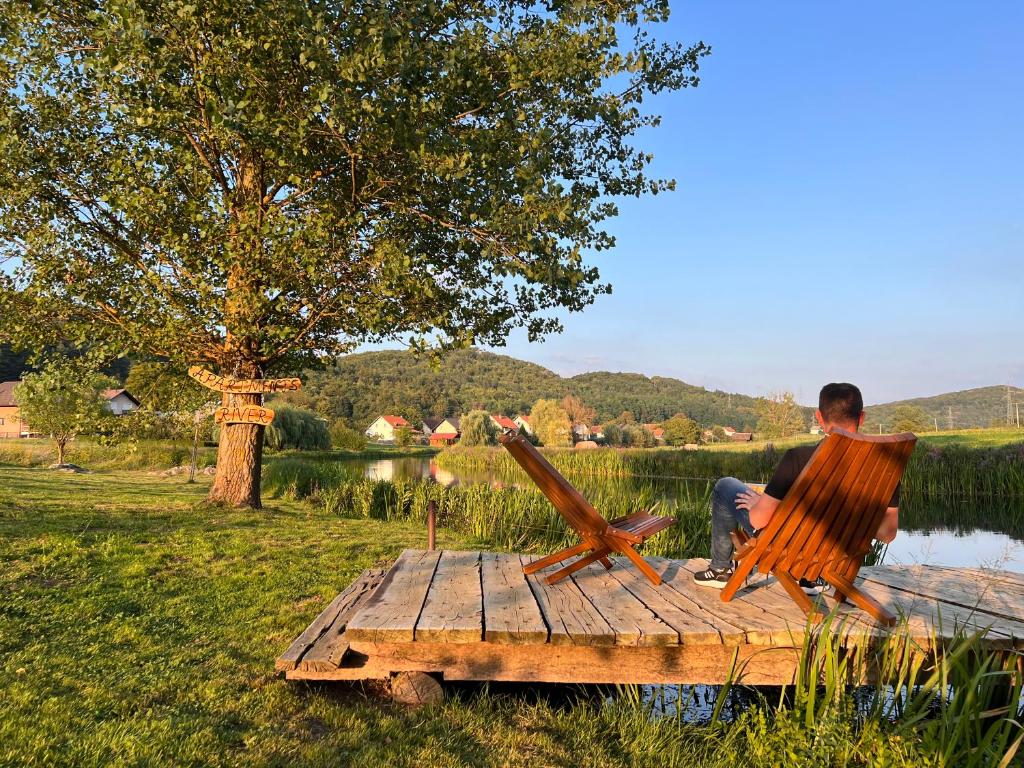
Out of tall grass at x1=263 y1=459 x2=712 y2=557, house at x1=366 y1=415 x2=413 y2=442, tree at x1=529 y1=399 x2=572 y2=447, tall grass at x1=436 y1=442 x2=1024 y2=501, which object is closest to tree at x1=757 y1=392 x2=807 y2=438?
tree at x1=529 y1=399 x2=572 y2=447

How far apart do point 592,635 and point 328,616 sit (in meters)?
1.76

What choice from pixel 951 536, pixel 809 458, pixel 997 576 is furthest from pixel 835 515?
pixel 951 536

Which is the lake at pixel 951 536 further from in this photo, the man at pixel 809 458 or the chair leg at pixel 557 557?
the chair leg at pixel 557 557

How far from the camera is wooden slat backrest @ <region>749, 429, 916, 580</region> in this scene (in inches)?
111

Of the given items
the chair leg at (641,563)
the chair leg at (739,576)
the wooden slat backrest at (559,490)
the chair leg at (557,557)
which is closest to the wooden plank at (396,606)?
the chair leg at (557,557)

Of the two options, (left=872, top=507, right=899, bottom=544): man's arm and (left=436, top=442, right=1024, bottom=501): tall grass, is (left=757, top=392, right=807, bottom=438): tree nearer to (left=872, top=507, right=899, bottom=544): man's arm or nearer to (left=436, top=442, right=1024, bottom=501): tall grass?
(left=436, top=442, right=1024, bottom=501): tall grass

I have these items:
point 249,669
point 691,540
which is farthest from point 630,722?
point 691,540

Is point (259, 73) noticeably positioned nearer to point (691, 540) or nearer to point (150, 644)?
point (150, 644)

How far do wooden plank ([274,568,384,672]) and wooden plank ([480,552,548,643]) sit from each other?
849mm

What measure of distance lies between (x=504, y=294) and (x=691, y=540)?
4400 mm

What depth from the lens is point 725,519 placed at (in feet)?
12.6

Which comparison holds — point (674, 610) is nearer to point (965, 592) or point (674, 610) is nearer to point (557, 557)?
point (557, 557)

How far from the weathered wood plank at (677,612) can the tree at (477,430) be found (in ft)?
179

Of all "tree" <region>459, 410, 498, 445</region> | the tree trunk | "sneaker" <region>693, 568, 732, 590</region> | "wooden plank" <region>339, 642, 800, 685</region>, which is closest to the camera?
"wooden plank" <region>339, 642, 800, 685</region>
